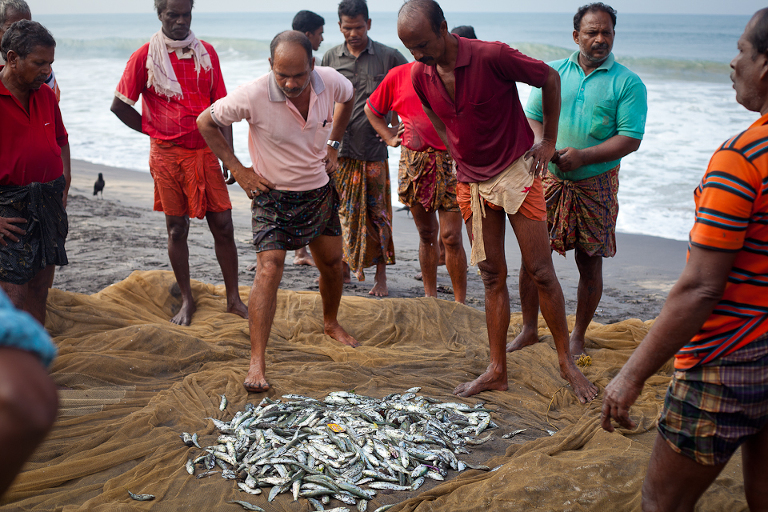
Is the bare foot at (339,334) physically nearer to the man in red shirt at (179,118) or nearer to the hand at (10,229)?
the man in red shirt at (179,118)

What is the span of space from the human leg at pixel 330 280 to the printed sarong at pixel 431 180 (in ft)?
3.92

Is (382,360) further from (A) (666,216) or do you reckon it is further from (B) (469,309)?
(A) (666,216)

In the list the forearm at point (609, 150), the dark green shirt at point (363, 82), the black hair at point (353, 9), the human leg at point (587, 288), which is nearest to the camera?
the forearm at point (609, 150)

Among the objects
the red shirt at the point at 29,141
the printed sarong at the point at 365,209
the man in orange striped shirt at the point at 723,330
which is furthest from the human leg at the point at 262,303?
the man in orange striped shirt at the point at 723,330

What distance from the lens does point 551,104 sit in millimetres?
3971

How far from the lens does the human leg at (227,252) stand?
548 centimetres

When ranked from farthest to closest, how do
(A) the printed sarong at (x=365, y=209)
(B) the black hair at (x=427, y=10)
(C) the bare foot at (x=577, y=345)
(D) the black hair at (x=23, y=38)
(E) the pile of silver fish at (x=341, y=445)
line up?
(A) the printed sarong at (x=365, y=209) < (C) the bare foot at (x=577, y=345) < (D) the black hair at (x=23, y=38) < (B) the black hair at (x=427, y=10) < (E) the pile of silver fish at (x=341, y=445)

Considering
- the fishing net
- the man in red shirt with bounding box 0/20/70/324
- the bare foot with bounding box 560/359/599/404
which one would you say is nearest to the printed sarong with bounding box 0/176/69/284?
the man in red shirt with bounding box 0/20/70/324

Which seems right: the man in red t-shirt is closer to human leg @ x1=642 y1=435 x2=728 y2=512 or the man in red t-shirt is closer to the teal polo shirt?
the teal polo shirt

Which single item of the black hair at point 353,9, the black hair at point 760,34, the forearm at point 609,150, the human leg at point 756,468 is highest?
the black hair at point 353,9

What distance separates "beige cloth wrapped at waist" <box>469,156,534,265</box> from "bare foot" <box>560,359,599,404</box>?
3.07ft

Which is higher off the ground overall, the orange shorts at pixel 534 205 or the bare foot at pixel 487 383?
the orange shorts at pixel 534 205

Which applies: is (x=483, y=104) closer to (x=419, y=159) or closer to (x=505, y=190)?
(x=505, y=190)

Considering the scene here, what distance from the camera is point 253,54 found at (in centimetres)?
4062
